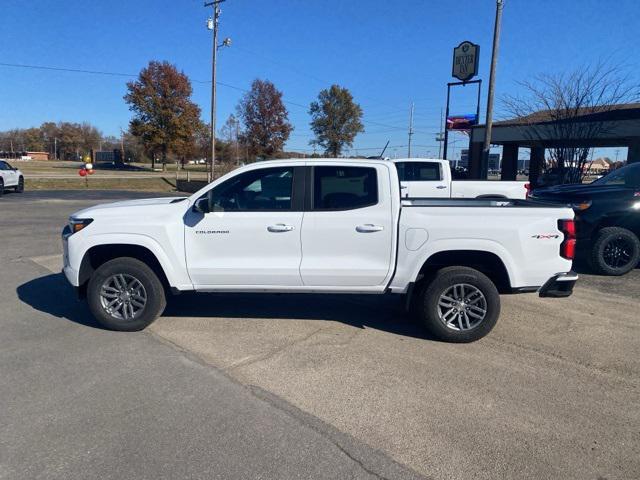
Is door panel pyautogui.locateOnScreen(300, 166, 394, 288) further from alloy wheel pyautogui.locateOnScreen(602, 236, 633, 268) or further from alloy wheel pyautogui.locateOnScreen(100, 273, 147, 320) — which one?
alloy wheel pyautogui.locateOnScreen(602, 236, 633, 268)

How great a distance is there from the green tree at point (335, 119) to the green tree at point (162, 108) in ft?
46.7

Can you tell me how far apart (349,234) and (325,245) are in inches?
10.5

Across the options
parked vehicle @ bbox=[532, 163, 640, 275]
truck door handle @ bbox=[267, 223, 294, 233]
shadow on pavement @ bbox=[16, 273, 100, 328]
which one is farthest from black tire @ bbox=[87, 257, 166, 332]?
parked vehicle @ bbox=[532, 163, 640, 275]

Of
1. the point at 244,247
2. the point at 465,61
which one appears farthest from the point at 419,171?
the point at 465,61

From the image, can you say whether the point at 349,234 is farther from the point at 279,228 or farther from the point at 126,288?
the point at 126,288

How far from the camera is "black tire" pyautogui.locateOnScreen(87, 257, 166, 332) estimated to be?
4961 mm

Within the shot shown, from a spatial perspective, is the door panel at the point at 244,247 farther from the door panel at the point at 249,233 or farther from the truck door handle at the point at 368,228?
the truck door handle at the point at 368,228

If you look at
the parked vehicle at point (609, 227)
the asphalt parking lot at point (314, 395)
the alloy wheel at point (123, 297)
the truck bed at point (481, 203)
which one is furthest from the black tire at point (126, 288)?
the parked vehicle at point (609, 227)

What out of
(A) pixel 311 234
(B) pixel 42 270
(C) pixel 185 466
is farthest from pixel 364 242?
(B) pixel 42 270

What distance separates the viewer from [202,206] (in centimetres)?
485

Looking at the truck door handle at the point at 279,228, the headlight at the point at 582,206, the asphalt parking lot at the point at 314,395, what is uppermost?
the headlight at the point at 582,206

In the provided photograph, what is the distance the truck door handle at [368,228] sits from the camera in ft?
15.7

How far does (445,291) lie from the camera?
189 inches

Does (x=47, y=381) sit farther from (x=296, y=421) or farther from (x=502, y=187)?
(x=502, y=187)
